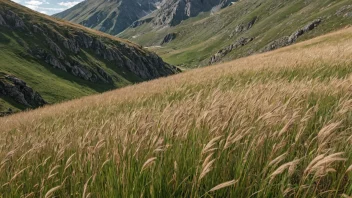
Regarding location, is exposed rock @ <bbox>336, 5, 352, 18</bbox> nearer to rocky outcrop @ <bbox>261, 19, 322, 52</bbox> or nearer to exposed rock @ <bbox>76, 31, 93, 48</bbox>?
rocky outcrop @ <bbox>261, 19, 322, 52</bbox>

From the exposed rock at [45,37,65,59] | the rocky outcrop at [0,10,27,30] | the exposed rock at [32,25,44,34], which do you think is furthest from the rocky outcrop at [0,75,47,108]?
the exposed rock at [32,25,44,34]

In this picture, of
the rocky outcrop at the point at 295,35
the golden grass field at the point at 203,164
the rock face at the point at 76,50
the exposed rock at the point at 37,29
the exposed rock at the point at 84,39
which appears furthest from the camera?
the rocky outcrop at the point at 295,35

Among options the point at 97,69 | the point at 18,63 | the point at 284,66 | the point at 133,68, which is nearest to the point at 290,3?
the point at 133,68

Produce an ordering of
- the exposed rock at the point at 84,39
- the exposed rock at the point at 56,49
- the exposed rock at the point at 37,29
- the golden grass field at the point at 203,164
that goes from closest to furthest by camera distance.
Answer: the golden grass field at the point at 203,164
the exposed rock at the point at 56,49
the exposed rock at the point at 37,29
the exposed rock at the point at 84,39

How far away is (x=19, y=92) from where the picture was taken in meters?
54.0

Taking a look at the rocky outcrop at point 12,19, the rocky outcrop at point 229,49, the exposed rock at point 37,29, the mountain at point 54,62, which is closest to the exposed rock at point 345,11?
the rocky outcrop at point 229,49

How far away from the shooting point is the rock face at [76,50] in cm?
7906

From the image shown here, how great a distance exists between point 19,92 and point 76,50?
36.9 metres

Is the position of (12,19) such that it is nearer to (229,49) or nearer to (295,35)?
(295,35)

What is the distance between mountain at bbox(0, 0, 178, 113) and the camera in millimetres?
57062

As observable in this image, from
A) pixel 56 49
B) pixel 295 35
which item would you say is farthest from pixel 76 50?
pixel 295 35

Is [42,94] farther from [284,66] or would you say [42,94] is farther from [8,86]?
[284,66]

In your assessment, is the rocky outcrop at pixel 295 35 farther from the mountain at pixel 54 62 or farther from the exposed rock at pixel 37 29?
the exposed rock at pixel 37 29

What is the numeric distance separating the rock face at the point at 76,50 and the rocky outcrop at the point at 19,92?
71.8ft
